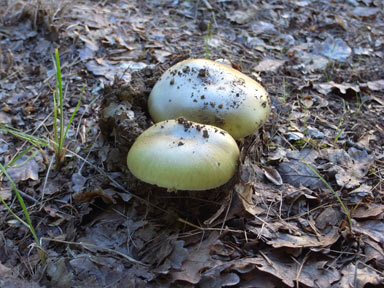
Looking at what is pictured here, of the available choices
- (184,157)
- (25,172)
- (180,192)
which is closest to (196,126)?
(184,157)

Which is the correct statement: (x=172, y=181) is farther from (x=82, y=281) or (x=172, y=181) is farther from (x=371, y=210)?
(x=371, y=210)

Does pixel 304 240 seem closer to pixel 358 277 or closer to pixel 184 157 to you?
pixel 358 277

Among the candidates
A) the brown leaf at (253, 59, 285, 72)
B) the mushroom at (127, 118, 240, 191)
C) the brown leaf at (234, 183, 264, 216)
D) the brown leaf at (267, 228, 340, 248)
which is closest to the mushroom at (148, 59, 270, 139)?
the mushroom at (127, 118, 240, 191)

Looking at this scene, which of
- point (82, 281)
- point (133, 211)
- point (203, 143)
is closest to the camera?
point (82, 281)

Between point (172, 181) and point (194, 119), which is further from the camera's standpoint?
point (194, 119)

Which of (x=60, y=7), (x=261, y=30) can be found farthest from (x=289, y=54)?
(x=60, y=7)
